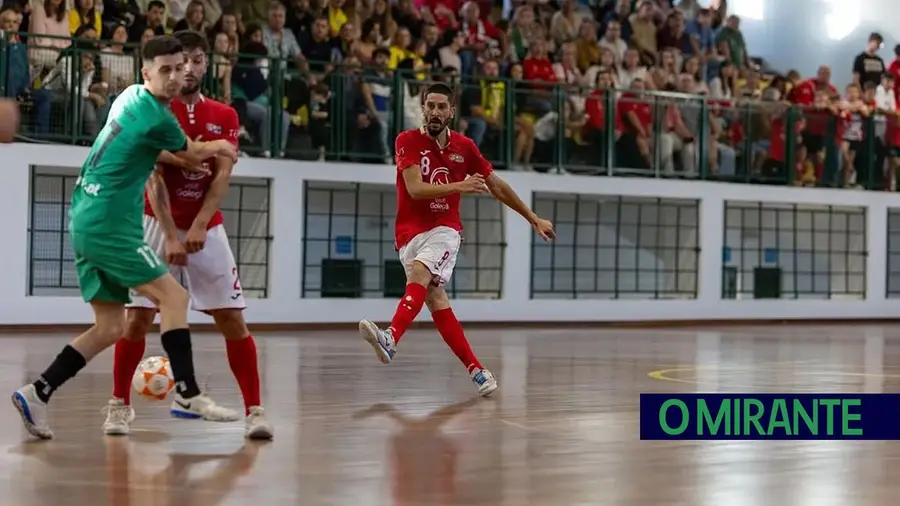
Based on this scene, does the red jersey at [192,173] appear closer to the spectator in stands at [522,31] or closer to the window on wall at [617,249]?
the spectator in stands at [522,31]

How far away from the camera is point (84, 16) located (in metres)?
19.5

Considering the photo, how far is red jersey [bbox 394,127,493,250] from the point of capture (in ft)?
35.2

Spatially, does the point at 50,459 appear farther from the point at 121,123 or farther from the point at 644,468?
the point at 644,468

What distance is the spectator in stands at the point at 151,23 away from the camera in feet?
64.3

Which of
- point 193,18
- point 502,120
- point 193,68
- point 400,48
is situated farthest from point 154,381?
point 502,120

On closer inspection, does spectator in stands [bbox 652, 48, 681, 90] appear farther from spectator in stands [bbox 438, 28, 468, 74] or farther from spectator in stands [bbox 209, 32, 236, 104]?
spectator in stands [bbox 209, 32, 236, 104]

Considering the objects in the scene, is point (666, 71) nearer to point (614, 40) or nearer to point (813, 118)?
point (614, 40)

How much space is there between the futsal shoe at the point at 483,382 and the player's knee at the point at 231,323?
2.74m

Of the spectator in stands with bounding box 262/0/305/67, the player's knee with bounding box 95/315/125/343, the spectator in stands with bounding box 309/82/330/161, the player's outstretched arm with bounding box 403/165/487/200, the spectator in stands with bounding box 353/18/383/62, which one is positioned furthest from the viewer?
the spectator in stands with bounding box 353/18/383/62

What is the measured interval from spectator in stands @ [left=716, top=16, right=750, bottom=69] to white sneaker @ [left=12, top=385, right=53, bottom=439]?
2185cm

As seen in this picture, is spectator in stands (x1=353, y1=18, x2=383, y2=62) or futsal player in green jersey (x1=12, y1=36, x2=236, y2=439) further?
spectator in stands (x1=353, y1=18, x2=383, y2=62)

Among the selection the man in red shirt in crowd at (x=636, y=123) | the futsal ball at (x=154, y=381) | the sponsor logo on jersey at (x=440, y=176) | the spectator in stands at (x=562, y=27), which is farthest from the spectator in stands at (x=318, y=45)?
the futsal ball at (x=154, y=381)

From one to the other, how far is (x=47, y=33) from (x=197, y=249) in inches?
486

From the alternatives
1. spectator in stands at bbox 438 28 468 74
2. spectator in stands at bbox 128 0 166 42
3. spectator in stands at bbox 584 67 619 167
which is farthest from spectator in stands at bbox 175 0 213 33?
spectator in stands at bbox 584 67 619 167
